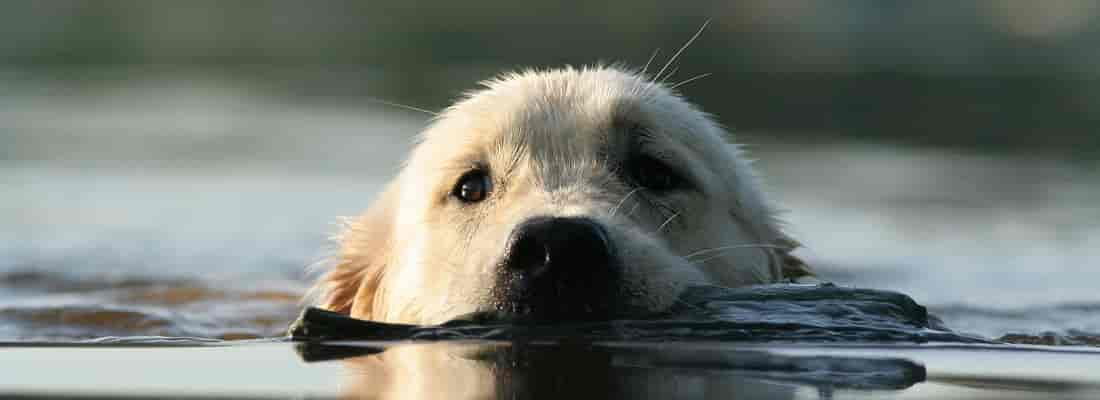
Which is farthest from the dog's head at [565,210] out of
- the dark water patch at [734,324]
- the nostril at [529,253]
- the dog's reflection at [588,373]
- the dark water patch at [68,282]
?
the dark water patch at [68,282]

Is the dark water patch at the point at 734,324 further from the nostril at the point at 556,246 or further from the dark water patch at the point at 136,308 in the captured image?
the dark water patch at the point at 136,308

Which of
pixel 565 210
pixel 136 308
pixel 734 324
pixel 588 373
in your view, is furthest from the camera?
pixel 136 308

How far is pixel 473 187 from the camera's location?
5.87m


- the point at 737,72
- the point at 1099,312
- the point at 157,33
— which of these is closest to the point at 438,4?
the point at 157,33

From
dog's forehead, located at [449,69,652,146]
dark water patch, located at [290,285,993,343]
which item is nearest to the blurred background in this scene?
dog's forehead, located at [449,69,652,146]

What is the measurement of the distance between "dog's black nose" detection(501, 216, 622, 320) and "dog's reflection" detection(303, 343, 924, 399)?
250mm

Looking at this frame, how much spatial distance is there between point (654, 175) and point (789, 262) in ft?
3.73

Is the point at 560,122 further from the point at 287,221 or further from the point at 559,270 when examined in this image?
the point at 287,221

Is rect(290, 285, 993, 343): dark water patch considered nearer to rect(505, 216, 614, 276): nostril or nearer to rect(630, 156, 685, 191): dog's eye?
rect(505, 216, 614, 276): nostril

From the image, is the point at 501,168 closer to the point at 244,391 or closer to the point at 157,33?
the point at 244,391

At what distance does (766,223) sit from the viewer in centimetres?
659

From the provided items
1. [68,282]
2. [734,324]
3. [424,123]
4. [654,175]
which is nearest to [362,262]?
[654,175]

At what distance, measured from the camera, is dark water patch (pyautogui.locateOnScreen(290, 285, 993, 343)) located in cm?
460

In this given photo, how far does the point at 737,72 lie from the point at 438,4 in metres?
18.3
